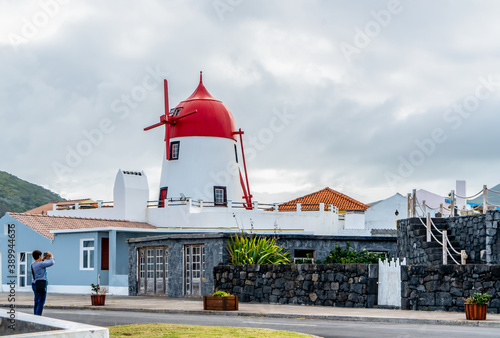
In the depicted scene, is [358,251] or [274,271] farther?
[358,251]

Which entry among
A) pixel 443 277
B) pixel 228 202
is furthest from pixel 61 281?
pixel 443 277

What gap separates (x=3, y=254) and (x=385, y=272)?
24219 millimetres

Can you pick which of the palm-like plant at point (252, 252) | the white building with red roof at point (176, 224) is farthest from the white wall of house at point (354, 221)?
the palm-like plant at point (252, 252)

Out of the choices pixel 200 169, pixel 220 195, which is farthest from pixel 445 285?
pixel 220 195

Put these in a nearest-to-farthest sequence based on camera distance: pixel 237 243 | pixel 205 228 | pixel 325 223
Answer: pixel 237 243 → pixel 205 228 → pixel 325 223

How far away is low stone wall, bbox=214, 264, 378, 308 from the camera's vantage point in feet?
71.7

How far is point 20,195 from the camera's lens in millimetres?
132375

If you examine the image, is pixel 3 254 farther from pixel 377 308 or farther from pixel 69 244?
pixel 377 308

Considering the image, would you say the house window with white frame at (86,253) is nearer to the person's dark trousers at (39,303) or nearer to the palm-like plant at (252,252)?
the palm-like plant at (252,252)

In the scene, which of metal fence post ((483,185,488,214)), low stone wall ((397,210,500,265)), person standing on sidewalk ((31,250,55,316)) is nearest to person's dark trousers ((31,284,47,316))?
person standing on sidewalk ((31,250,55,316))

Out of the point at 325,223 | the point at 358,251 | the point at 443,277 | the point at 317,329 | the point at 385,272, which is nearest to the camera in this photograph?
the point at 317,329

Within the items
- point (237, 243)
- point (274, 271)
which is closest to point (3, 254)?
point (237, 243)

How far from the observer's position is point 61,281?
35969 millimetres

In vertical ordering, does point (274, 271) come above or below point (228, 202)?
below
